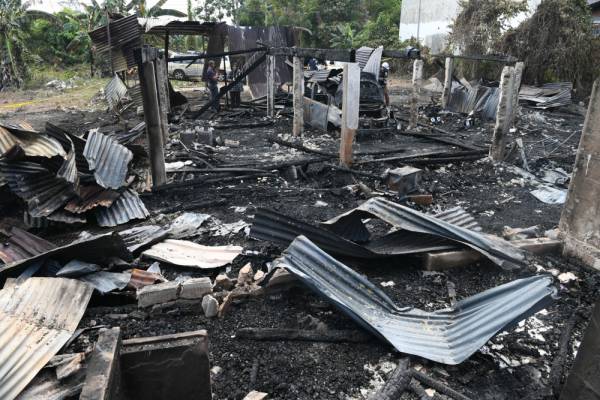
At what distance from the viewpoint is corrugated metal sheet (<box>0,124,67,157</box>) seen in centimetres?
571

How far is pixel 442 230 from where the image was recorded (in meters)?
4.26

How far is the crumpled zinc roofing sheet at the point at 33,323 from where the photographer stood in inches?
97.7

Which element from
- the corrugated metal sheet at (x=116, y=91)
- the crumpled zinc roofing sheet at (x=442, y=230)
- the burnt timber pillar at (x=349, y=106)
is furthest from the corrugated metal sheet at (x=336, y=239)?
the corrugated metal sheet at (x=116, y=91)

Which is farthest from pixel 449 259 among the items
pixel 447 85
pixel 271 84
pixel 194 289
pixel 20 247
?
pixel 447 85

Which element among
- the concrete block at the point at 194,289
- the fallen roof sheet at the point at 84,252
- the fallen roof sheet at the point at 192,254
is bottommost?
the fallen roof sheet at the point at 192,254

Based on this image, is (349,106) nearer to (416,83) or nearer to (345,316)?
(416,83)

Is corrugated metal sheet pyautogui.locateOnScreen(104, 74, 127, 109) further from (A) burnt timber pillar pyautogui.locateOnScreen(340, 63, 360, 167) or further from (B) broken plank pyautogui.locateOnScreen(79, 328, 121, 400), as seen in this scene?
(B) broken plank pyautogui.locateOnScreen(79, 328, 121, 400)

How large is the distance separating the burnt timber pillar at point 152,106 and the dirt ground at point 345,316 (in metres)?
0.46

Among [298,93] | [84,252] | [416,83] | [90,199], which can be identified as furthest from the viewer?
[416,83]

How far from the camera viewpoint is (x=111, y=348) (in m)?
2.33

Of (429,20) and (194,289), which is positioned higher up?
(429,20)

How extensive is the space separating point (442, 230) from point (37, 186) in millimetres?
5139

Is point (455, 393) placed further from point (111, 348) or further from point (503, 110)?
point (503, 110)

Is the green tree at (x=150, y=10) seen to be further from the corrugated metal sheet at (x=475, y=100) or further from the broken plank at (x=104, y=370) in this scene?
the broken plank at (x=104, y=370)
